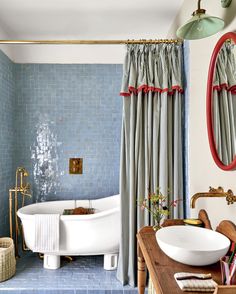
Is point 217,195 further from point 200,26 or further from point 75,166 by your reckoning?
point 75,166

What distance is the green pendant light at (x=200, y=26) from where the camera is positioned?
1.53m

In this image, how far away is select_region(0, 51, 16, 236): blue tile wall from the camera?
10.9ft

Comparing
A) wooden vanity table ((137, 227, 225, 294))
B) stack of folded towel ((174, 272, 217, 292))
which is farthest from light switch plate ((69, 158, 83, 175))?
stack of folded towel ((174, 272, 217, 292))

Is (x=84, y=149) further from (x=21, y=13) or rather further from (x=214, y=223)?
(x=214, y=223)

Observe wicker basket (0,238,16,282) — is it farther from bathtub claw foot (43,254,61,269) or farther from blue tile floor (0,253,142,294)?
bathtub claw foot (43,254,61,269)

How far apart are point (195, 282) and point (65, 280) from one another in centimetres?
193

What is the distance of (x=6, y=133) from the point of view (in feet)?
11.3

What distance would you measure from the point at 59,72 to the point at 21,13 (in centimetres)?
103

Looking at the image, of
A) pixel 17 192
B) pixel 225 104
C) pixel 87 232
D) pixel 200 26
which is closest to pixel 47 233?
pixel 87 232

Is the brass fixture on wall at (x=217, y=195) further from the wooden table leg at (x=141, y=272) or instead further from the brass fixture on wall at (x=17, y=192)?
the brass fixture on wall at (x=17, y=192)

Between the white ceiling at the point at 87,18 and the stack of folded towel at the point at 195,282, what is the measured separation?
2.35 metres

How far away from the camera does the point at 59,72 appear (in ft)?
12.1

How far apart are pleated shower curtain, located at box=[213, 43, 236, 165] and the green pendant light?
0.40 ft

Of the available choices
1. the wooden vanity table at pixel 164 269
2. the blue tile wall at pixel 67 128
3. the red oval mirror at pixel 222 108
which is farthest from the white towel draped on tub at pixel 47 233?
the red oval mirror at pixel 222 108
